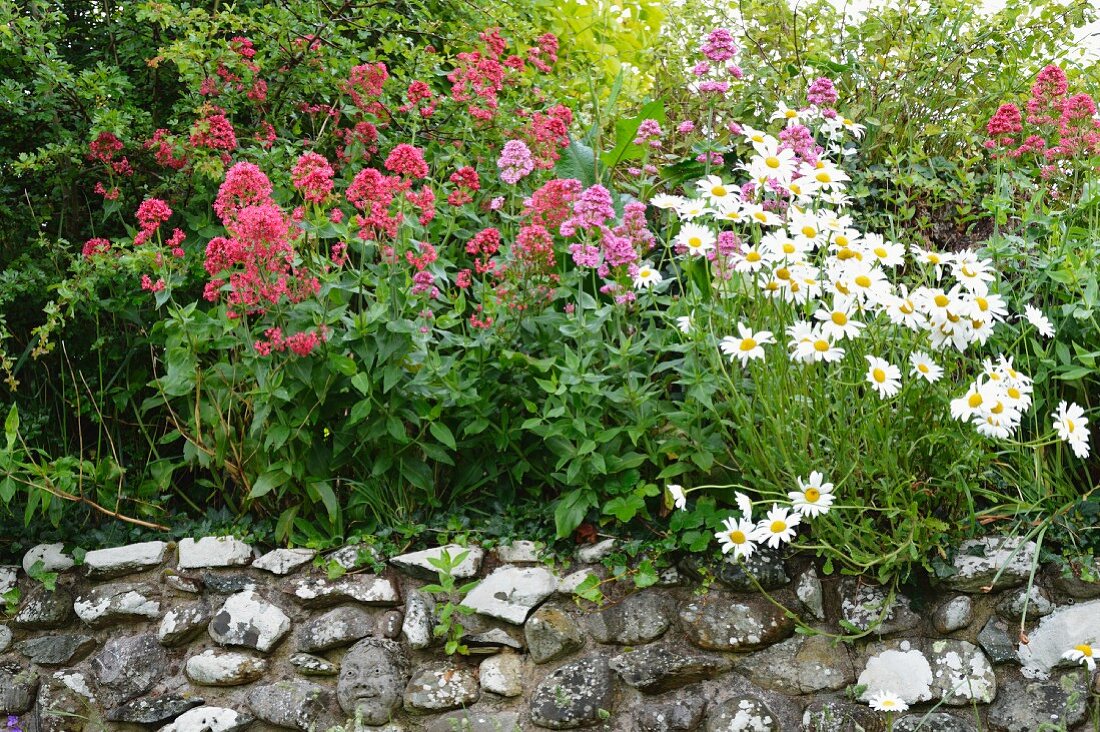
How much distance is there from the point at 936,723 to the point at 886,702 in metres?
0.24

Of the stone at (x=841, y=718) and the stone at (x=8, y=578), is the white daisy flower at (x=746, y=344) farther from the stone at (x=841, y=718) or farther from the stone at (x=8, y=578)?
the stone at (x=8, y=578)

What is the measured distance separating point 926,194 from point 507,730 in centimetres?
278

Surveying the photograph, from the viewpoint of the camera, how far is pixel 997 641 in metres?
2.69

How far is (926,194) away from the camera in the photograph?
Answer: 13.9 ft

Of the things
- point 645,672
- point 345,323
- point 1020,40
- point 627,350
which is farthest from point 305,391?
point 1020,40

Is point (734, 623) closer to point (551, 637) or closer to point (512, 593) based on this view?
point (551, 637)

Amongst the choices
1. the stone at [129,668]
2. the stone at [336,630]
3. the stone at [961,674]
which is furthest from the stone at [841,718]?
the stone at [129,668]

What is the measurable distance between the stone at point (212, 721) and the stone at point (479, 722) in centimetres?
59

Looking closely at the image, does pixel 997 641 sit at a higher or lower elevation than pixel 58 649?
A: higher

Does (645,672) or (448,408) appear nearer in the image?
(645,672)

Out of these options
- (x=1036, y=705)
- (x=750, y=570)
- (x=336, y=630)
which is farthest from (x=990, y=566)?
(x=336, y=630)

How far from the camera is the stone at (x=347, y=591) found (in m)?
3.03

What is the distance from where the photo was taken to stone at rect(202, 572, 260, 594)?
319 centimetres

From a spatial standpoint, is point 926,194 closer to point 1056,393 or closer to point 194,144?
point 1056,393
